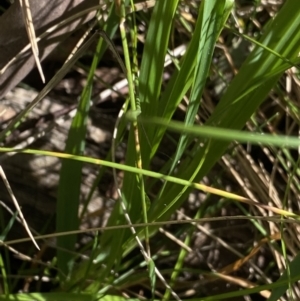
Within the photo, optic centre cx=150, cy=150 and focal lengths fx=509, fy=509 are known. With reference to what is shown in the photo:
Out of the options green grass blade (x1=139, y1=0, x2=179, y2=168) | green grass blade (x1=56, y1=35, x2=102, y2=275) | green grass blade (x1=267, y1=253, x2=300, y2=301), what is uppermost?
green grass blade (x1=139, y1=0, x2=179, y2=168)

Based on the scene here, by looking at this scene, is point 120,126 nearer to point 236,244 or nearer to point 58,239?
point 58,239

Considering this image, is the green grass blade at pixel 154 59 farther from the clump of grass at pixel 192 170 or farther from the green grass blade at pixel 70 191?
the green grass blade at pixel 70 191

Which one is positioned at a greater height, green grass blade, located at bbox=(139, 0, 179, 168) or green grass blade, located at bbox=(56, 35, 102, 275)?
green grass blade, located at bbox=(139, 0, 179, 168)

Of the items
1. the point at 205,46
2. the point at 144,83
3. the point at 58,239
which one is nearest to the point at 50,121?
the point at 58,239

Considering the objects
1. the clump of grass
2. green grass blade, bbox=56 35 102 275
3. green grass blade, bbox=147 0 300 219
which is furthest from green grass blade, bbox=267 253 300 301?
green grass blade, bbox=56 35 102 275

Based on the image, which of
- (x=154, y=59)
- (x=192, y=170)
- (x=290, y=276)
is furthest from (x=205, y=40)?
(x=290, y=276)

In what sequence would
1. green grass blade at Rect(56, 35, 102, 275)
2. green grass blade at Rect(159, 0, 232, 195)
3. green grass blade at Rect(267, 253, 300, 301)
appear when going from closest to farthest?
green grass blade at Rect(159, 0, 232, 195)
green grass blade at Rect(267, 253, 300, 301)
green grass blade at Rect(56, 35, 102, 275)

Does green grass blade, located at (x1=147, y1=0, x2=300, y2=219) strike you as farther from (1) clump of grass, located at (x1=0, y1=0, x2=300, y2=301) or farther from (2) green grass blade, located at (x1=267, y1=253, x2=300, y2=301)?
(2) green grass blade, located at (x1=267, y1=253, x2=300, y2=301)

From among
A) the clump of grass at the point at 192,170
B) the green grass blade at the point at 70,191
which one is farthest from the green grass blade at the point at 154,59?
the green grass blade at the point at 70,191

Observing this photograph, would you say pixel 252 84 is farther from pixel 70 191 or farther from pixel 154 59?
pixel 70 191
